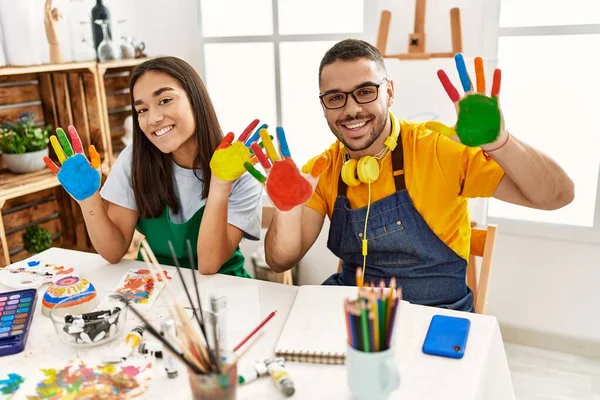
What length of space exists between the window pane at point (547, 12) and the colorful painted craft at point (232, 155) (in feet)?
4.41

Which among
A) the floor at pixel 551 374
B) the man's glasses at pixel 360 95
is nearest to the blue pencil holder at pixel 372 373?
the man's glasses at pixel 360 95

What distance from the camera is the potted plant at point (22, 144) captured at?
7.09 ft

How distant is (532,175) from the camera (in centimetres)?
124

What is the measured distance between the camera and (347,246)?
1488mm

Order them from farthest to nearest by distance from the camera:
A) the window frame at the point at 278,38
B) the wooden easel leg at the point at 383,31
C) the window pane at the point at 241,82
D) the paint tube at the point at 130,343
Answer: the window pane at the point at 241,82, the window frame at the point at 278,38, the wooden easel leg at the point at 383,31, the paint tube at the point at 130,343

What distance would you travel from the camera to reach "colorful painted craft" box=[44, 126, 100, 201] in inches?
55.7

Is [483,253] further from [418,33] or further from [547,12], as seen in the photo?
[547,12]

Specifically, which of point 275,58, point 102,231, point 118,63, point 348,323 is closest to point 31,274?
point 102,231

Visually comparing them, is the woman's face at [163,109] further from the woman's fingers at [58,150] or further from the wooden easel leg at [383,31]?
the wooden easel leg at [383,31]

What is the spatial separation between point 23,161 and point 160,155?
853 mm

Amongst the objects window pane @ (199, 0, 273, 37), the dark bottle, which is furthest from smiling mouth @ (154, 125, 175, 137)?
window pane @ (199, 0, 273, 37)

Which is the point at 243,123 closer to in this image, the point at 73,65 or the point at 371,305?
the point at 73,65

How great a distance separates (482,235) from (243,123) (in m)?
1.76

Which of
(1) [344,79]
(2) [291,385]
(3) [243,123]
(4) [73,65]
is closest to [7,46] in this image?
(4) [73,65]
